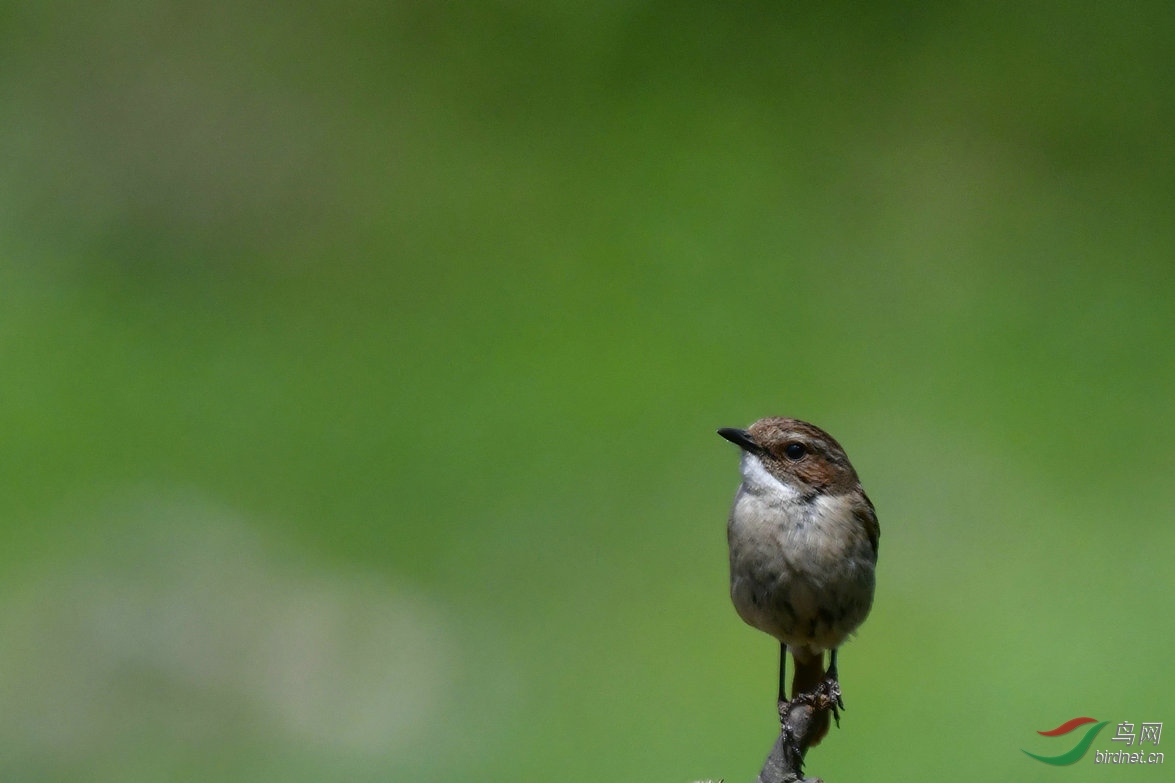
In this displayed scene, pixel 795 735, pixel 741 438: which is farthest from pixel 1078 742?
pixel 795 735

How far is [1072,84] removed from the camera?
33.7 feet

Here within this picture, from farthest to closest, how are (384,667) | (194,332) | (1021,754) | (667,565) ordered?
1. (194,332)
2. (667,565)
3. (384,667)
4. (1021,754)

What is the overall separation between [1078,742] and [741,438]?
2.95m

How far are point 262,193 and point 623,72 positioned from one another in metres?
3.21

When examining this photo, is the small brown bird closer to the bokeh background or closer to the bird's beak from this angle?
the bird's beak

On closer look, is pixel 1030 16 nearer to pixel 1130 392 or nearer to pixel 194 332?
pixel 1130 392

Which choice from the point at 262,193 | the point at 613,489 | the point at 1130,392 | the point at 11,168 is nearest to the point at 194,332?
the point at 262,193

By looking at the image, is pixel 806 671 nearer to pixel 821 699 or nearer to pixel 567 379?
pixel 821 699

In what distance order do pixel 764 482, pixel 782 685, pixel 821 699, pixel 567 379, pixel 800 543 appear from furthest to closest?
pixel 567 379, pixel 764 482, pixel 800 543, pixel 782 685, pixel 821 699

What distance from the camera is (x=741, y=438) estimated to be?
3494 mm

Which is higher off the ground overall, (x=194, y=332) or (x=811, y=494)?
(x=194, y=332)

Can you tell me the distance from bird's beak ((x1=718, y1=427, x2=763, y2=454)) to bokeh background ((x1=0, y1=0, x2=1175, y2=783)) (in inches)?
100

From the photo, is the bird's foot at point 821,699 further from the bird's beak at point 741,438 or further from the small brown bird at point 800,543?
the bird's beak at point 741,438

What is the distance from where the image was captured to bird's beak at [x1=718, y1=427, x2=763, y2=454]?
11.3 ft
